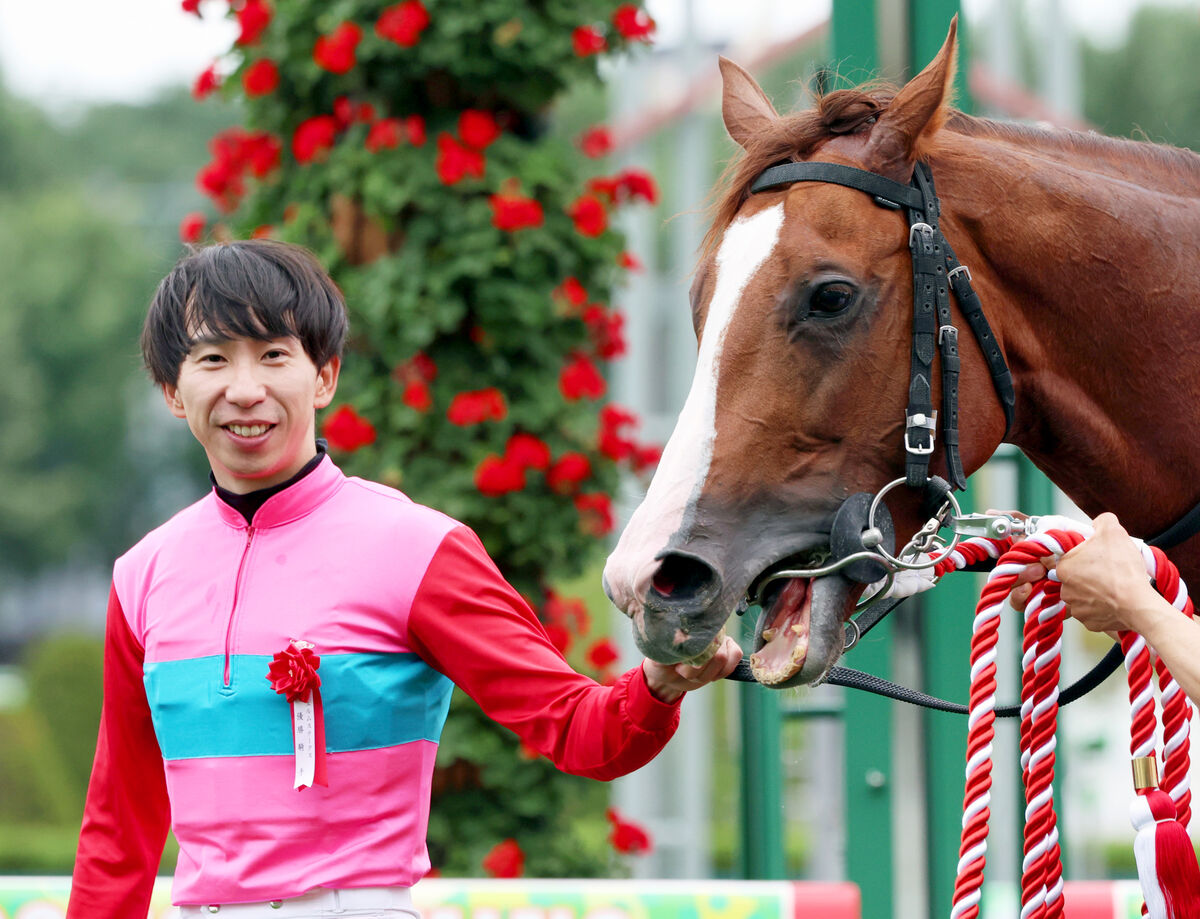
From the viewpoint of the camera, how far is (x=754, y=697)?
11.7 feet

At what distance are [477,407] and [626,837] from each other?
1312 millimetres

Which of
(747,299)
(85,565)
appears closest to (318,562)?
(747,299)

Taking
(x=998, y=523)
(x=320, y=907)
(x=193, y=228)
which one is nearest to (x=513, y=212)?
(x=193, y=228)

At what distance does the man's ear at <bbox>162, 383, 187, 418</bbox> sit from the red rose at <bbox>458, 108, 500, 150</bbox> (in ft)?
6.01

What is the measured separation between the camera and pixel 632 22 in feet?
11.8

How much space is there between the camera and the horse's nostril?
164 cm

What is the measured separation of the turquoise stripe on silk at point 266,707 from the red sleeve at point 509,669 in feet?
0.25

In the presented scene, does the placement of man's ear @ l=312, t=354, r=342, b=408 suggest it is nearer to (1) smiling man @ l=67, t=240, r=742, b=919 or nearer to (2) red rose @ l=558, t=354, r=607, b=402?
(1) smiling man @ l=67, t=240, r=742, b=919

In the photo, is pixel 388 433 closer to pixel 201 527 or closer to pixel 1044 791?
pixel 201 527

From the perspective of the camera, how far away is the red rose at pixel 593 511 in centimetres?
367

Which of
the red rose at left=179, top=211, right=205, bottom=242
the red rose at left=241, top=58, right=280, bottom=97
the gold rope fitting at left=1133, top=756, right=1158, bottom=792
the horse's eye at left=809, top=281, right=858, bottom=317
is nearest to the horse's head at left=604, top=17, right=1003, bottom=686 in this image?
the horse's eye at left=809, top=281, right=858, bottom=317

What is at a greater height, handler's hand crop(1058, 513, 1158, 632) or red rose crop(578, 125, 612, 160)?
red rose crop(578, 125, 612, 160)

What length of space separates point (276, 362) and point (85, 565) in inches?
1590

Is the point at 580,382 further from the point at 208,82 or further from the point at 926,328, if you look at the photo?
the point at 926,328
